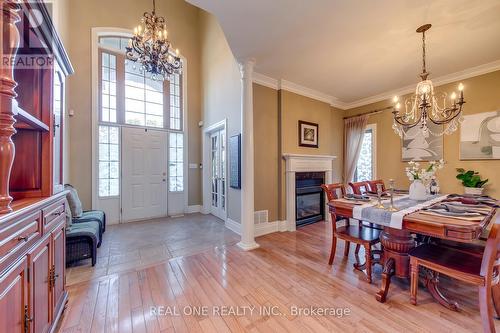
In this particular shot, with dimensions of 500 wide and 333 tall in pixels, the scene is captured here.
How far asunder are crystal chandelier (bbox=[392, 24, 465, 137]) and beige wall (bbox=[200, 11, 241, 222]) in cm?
256

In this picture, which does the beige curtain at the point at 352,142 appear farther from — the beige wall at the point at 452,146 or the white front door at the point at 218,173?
the white front door at the point at 218,173

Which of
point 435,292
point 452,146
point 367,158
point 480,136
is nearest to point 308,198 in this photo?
point 367,158

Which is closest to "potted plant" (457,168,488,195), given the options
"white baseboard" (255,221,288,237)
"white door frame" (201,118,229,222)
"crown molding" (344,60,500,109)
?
"crown molding" (344,60,500,109)

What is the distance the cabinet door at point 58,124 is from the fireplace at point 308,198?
3.33 metres

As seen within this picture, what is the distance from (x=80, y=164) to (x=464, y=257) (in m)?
5.64

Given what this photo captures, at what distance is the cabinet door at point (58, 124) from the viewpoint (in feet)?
4.70

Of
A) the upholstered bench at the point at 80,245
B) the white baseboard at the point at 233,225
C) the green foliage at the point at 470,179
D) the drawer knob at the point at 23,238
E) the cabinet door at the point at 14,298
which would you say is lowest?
the white baseboard at the point at 233,225

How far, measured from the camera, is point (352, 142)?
5062 millimetres

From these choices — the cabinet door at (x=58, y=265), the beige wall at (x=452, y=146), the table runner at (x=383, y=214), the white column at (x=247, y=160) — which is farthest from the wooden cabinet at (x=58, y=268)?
the beige wall at (x=452, y=146)

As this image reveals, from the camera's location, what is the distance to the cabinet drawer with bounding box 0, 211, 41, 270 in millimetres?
787

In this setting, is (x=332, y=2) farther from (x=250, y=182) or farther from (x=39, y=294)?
(x=39, y=294)

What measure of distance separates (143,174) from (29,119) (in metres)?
3.80

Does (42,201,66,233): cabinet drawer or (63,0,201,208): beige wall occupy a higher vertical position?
(63,0,201,208): beige wall

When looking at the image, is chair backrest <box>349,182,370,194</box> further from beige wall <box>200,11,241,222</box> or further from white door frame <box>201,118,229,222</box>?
white door frame <box>201,118,229,222</box>
